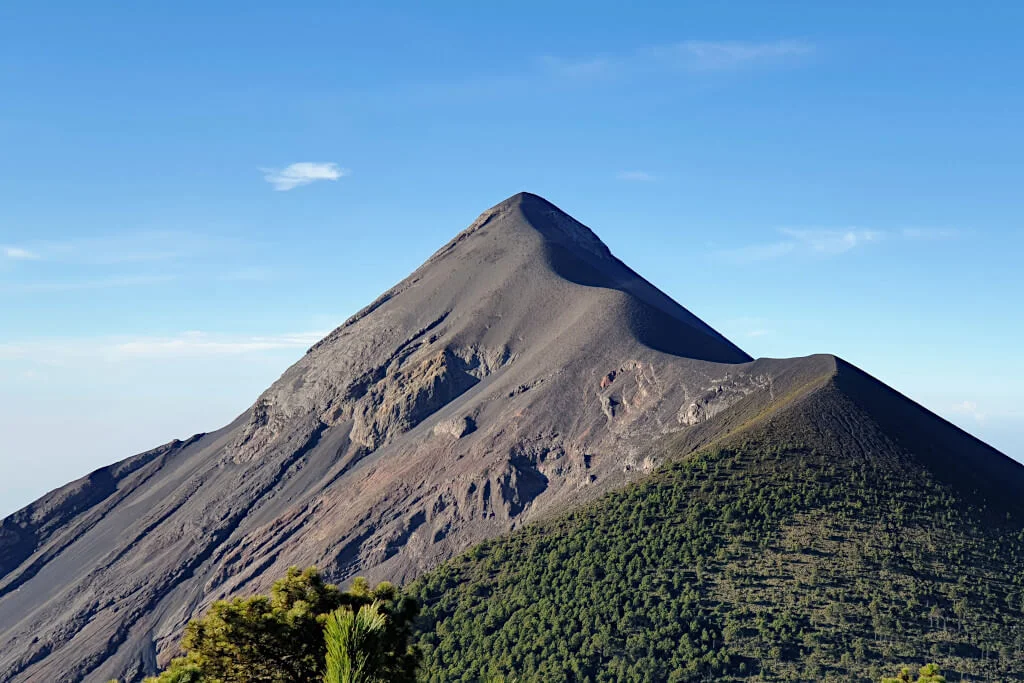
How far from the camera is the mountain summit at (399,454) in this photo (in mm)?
102500

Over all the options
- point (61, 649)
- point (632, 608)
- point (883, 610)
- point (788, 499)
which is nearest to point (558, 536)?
point (632, 608)

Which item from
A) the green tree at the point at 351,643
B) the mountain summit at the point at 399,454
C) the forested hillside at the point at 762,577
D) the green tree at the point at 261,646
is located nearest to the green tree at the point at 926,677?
the green tree at the point at 261,646

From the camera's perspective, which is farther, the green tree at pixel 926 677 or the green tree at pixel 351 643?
the green tree at pixel 926 677

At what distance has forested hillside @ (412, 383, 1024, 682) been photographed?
64188mm

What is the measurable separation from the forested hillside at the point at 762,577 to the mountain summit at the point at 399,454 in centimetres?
730

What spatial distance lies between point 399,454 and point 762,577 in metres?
58.9

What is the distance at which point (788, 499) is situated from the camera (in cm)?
7962

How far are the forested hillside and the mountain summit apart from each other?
730 centimetres

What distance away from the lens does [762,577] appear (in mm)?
70938

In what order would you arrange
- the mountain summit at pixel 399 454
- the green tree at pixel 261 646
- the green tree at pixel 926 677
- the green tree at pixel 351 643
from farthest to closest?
the mountain summit at pixel 399 454, the green tree at pixel 261 646, the green tree at pixel 926 677, the green tree at pixel 351 643

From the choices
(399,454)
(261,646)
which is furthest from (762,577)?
(399,454)

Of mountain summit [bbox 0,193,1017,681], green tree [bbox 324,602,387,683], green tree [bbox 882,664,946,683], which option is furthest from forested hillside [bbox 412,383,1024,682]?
green tree [bbox 324,602,387,683]

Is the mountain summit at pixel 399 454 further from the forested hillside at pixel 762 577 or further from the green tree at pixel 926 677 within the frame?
the green tree at pixel 926 677

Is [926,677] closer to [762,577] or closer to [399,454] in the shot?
[762,577]
